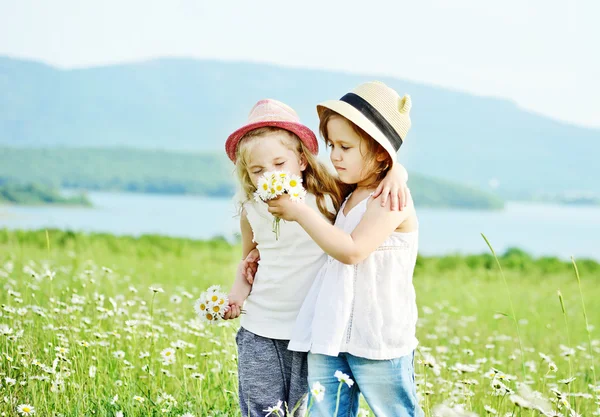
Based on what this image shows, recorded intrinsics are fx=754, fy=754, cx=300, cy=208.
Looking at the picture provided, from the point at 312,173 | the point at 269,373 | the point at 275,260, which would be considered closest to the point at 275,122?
the point at 312,173

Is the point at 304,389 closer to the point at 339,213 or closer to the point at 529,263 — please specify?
the point at 339,213

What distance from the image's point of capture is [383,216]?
10.2 ft

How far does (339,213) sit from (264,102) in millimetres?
667

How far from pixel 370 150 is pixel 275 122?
48cm

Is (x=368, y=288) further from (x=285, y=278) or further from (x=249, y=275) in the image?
(x=249, y=275)

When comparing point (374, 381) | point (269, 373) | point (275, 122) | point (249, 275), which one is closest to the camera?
point (374, 381)

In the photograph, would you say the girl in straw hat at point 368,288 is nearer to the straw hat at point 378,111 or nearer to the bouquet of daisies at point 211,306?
the straw hat at point 378,111

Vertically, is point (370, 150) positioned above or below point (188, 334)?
above

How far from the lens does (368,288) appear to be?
10.6 feet

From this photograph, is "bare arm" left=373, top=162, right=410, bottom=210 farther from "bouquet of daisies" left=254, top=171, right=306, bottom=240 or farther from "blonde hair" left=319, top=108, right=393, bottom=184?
"bouquet of daisies" left=254, top=171, right=306, bottom=240

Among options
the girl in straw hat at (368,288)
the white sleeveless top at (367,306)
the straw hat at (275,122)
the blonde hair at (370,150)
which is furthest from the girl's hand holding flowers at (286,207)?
the straw hat at (275,122)

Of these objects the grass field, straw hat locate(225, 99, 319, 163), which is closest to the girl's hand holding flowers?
straw hat locate(225, 99, 319, 163)

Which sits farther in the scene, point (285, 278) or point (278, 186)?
point (285, 278)

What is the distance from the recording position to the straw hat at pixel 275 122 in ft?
11.4
